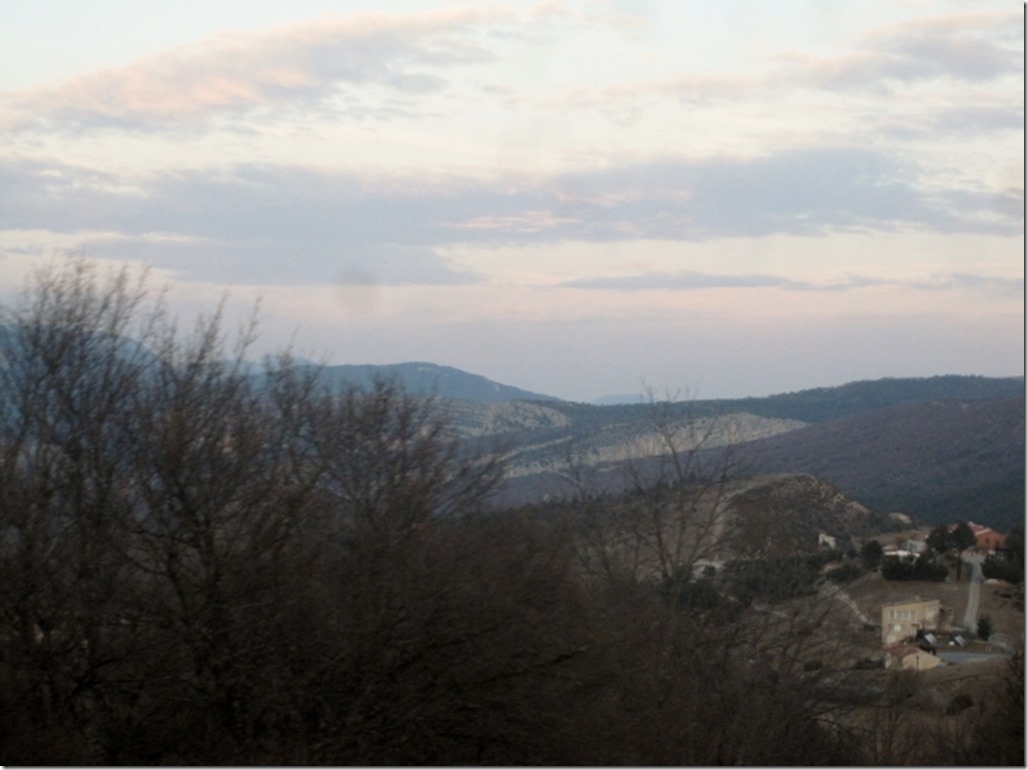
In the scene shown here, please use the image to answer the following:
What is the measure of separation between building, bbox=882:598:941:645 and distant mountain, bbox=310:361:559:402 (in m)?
7.83

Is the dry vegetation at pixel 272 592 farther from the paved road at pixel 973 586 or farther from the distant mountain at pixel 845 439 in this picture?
the paved road at pixel 973 586

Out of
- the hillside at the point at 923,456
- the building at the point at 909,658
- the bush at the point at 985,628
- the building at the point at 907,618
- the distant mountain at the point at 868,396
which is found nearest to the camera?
the building at the point at 909,658

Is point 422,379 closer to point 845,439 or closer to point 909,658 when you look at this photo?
point 909,658

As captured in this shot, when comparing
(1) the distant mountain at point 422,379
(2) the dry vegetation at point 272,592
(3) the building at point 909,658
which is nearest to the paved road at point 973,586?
(3) the building at point 909,658

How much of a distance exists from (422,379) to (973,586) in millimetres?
10223

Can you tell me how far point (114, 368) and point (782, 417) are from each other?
26.2 meters

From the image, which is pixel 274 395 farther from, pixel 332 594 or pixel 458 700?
pixel 458 700

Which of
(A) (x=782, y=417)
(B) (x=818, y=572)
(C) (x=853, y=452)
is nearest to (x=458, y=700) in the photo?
(B) (x=818, y=572)

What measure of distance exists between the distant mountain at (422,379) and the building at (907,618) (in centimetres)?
783

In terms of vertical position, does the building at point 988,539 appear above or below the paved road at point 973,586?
above

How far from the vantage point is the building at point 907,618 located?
17.2m

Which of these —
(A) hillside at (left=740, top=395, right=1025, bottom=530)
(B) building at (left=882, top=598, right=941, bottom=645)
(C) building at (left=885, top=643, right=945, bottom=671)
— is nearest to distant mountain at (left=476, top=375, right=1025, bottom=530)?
(A) hillside at (left=740, top=395, right=1025, bottom=530)

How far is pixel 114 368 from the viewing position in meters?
11.4

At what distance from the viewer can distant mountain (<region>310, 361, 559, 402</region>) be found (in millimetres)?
13727
